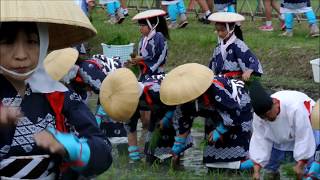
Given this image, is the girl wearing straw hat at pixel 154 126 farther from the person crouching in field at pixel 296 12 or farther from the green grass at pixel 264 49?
the person crouching in field at pixel 296 12

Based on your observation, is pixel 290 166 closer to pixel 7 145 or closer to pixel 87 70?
pixel 87 70

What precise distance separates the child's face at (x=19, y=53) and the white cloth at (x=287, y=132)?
353cm

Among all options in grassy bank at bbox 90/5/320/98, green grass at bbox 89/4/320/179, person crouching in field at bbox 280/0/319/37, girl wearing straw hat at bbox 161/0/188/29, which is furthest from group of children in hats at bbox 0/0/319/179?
girl wearing straw hat at bbox 161/0/188/29

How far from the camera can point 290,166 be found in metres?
6.88

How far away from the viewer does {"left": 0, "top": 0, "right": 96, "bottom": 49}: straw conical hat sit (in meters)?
2.82

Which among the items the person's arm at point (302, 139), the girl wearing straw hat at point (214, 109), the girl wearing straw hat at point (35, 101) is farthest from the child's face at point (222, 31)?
the girl wearing straw hat at point (35, 101)

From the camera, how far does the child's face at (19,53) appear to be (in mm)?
2889

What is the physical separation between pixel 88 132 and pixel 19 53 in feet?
1.24

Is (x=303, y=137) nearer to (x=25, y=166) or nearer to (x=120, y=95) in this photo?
(x=120, y=95)

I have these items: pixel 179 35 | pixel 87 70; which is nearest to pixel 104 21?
pixel 179 35

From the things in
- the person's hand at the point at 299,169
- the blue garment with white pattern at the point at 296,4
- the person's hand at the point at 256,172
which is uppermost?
the person's hand at the point at 299,169

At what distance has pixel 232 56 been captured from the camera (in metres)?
8.20

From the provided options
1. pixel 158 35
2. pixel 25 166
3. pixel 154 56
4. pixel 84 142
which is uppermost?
pixel 84 142

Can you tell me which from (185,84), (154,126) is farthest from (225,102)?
(154,126)
